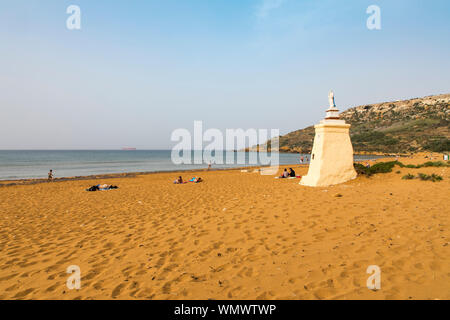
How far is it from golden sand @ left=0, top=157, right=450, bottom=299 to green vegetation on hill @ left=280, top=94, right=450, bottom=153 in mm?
50933

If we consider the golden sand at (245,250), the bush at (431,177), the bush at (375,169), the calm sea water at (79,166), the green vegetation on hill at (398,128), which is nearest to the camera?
the golden sand at (245,250)

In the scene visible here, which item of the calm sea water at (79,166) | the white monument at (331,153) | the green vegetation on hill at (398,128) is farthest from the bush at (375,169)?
the green vegetation on hill at (398,128)

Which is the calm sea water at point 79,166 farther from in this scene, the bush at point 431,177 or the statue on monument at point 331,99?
the bush at point 431,177

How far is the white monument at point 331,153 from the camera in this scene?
11.0 meters

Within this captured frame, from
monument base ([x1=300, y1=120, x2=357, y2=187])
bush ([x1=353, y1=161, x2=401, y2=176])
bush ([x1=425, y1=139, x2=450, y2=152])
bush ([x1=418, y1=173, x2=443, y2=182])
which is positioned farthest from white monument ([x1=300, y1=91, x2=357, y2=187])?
bush ([x1=425, y1=139, x2=450, y2=152])

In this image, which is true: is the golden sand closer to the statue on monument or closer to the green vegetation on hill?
the statue on monument

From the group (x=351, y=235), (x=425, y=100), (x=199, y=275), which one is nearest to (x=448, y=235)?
(x=351, y=235)

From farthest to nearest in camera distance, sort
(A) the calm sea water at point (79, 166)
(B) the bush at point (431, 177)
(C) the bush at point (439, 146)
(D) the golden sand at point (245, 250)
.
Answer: (C) the bush at point (439, 146)
(A) the calm sea water at point (79, 166)
(B) the bush at point (431, 177)
(D) the golden sand at point (245, 250)

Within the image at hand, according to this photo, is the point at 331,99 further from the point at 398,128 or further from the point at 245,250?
the point at 398,128

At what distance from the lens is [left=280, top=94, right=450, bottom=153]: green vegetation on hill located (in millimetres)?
54406

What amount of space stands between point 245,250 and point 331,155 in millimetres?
8534

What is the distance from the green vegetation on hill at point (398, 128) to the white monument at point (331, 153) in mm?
45343

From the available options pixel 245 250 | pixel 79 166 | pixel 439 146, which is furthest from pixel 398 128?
pixel 79 166
